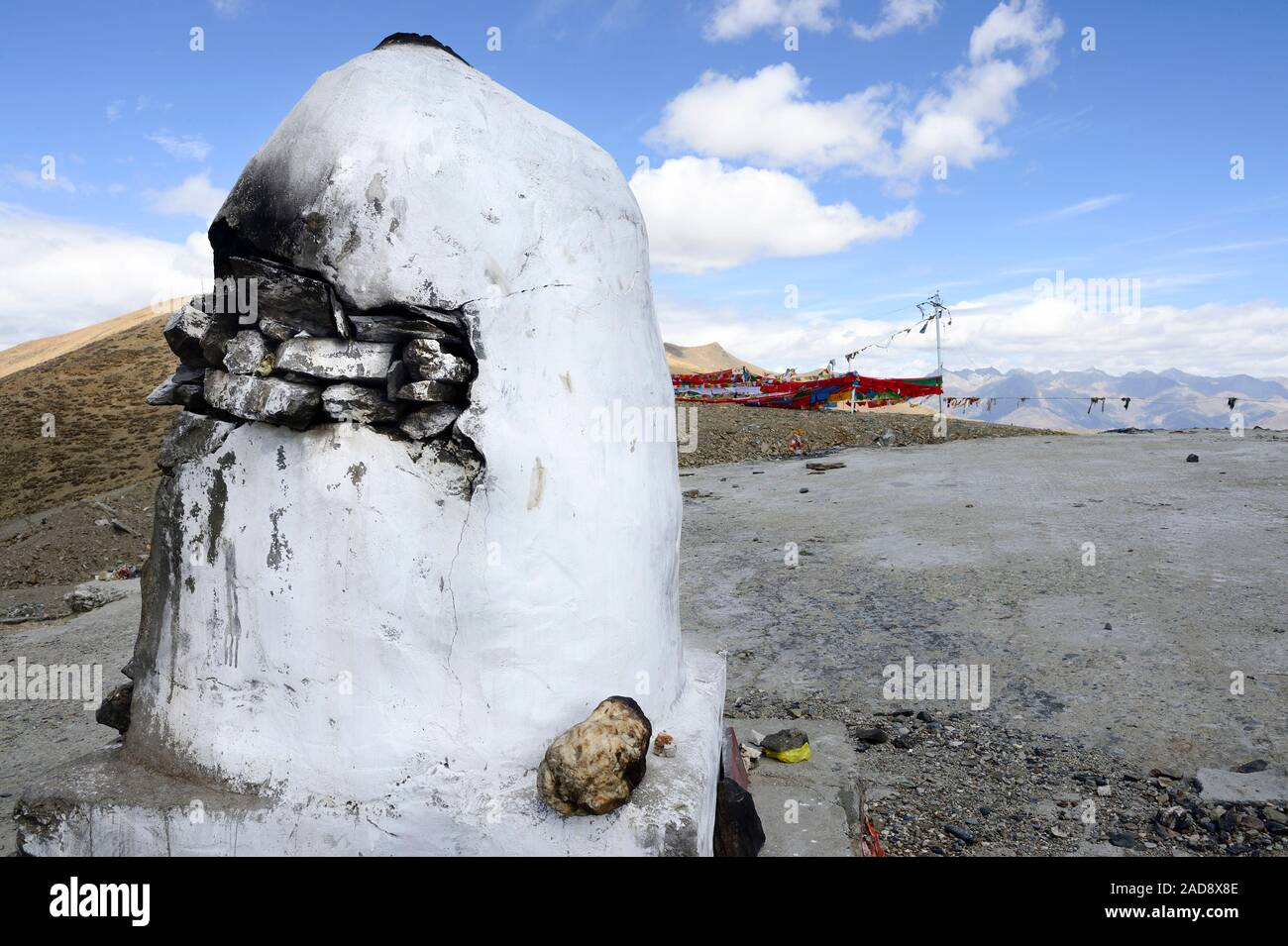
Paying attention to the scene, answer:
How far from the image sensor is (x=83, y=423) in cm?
2222

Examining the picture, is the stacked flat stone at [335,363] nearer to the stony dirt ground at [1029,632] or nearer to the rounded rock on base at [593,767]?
the rounded rock on base at [593,767]

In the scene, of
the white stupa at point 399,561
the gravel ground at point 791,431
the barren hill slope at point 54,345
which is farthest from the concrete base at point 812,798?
the barren hill slope at point 54,345

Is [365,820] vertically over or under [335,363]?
under

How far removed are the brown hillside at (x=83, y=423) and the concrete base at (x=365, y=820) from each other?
16.8 metres

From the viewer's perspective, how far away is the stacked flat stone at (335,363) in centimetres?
237

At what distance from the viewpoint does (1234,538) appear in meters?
7.34

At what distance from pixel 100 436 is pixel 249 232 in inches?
870

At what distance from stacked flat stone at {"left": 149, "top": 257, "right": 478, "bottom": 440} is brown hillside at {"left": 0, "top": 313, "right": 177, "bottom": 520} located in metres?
17.1

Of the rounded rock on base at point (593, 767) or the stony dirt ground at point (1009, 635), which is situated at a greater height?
the rounded rock on base at point (593, 767)

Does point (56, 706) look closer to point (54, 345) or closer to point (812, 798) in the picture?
point (812, 798)

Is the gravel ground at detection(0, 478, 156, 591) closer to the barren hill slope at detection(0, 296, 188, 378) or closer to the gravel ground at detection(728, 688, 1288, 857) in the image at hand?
the gravel ground at detection(728, 688, 1288, 857)

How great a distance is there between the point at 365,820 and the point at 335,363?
124 centimetres

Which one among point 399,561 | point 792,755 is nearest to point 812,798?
point 792,755
